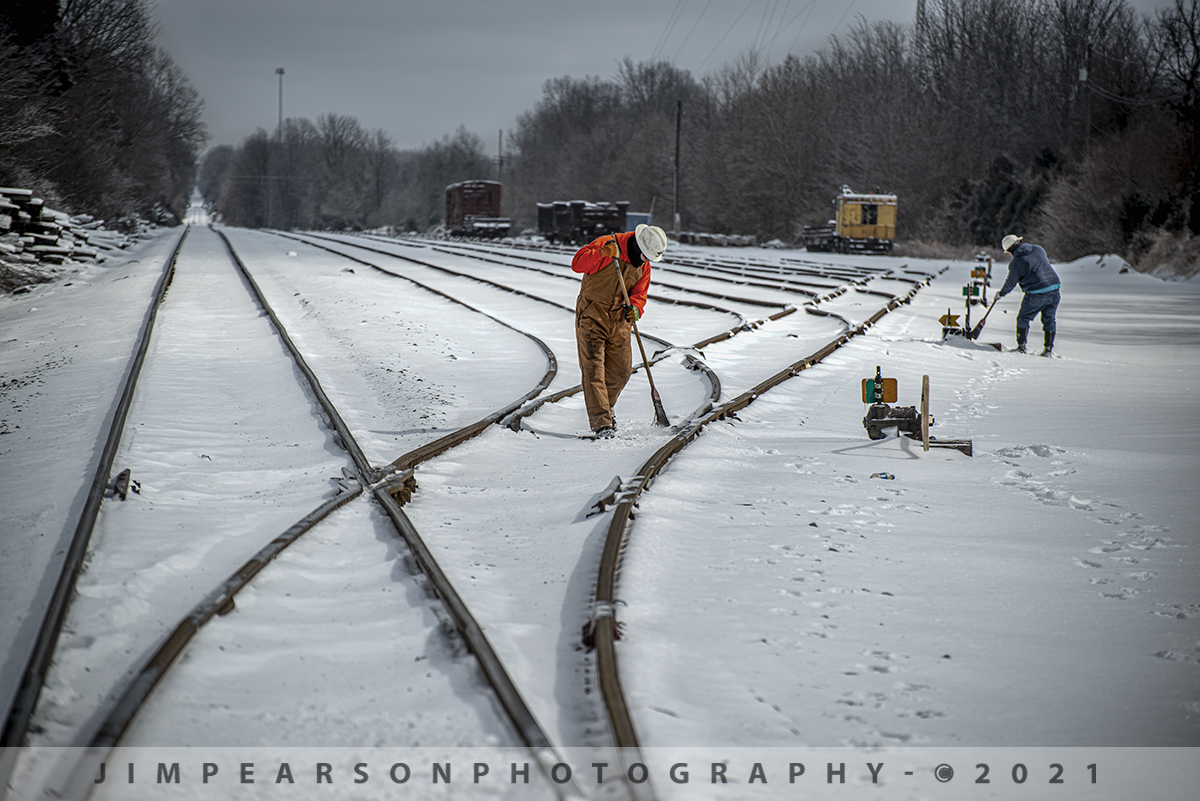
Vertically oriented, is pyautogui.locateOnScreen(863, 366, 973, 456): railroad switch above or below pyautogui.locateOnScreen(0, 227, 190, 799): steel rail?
above

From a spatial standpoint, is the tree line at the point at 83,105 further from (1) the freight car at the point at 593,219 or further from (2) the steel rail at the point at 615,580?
(2) the steel rail at the point at 615,580

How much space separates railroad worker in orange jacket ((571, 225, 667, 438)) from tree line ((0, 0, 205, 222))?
19124mm

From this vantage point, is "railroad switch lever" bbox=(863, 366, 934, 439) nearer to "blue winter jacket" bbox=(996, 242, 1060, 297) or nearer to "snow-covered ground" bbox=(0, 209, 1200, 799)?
"snow-covered ground" bbox=(0, 209, 1200, 799)

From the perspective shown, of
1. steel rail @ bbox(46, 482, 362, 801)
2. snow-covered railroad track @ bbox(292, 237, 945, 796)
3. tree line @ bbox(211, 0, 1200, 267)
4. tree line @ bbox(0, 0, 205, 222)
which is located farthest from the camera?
tree line @ bbox(211, 0, 1200, 267)

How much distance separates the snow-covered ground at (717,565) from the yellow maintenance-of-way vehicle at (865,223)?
26.6 m

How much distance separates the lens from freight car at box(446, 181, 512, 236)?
164ft

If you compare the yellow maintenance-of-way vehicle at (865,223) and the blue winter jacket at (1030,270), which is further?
the yellow maintenance-of-way vehicle at (865,223)

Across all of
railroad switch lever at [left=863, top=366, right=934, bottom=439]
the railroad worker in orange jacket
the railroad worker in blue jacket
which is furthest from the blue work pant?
the railroad worker in orange jacket

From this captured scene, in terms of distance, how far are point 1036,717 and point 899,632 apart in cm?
69

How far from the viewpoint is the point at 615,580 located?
13.6ft

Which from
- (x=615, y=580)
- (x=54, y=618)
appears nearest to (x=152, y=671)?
(x=54, y=618)

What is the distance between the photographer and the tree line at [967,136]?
30844mm

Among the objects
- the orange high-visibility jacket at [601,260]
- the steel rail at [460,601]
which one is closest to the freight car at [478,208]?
the orange high-visibility jacket at [601,260]

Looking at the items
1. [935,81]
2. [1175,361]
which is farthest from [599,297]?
[935,81]
